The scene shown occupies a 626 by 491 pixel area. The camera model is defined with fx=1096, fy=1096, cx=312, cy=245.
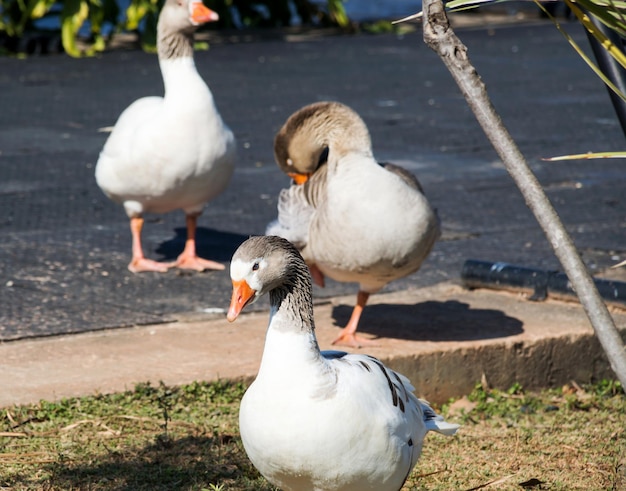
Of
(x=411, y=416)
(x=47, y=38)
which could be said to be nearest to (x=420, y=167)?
(x=411, y=416)

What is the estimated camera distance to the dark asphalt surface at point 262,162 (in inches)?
263

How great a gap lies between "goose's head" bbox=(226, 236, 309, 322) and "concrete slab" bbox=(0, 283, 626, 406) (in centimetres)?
153

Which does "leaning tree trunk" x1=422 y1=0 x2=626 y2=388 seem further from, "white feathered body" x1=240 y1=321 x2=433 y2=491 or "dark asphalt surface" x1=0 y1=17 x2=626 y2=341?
"dark asphalt surface" x1=0 y1=17 x2=626 y2=341

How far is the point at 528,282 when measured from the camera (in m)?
6.27

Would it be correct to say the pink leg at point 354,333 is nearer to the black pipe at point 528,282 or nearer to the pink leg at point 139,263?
the black pipe at point 528,282

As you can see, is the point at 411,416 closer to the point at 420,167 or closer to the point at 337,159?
the point at 337,159

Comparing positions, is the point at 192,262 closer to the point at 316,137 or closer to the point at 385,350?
the point at 316,137

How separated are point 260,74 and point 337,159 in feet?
34.0

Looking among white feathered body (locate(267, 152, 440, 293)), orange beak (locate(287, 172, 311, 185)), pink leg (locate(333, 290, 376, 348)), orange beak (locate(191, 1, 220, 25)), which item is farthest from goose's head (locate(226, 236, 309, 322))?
orange beak (locate(191, 1, 220, 25))

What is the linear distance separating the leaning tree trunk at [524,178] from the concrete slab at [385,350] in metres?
2.38

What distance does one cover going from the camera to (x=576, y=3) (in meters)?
3.09

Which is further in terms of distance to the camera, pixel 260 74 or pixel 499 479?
pixel 260 74

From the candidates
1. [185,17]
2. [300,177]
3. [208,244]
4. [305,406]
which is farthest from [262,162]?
[305,406]

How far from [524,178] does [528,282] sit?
3444 mm
